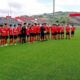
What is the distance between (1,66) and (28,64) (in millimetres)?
1447

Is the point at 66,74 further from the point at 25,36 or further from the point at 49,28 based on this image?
the point at 49,28

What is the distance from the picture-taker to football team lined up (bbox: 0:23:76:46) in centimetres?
3196

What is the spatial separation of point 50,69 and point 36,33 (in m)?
22.9

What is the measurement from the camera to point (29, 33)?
121 feet

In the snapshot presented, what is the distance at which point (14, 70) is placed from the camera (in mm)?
15172

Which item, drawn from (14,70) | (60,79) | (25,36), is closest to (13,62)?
(14,70)

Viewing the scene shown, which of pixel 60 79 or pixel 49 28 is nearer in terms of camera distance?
pixel 60 79

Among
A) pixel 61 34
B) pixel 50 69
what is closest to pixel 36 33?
pixel 61 34

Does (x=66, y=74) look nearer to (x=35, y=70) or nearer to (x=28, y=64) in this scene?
(x=35, y=70)

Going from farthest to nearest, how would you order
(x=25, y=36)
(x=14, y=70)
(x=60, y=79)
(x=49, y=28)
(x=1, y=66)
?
1. (x=49, y=28)
2. (x=25, y=36)
3. (x=1, y=66)
4. (x=14, y=70)
5. (x=60, y=79)

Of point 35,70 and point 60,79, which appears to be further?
point 35,70

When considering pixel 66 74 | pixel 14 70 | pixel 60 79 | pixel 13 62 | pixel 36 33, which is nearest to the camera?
pixel 60 79

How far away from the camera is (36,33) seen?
3847 centimetres

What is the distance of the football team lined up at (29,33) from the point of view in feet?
105
